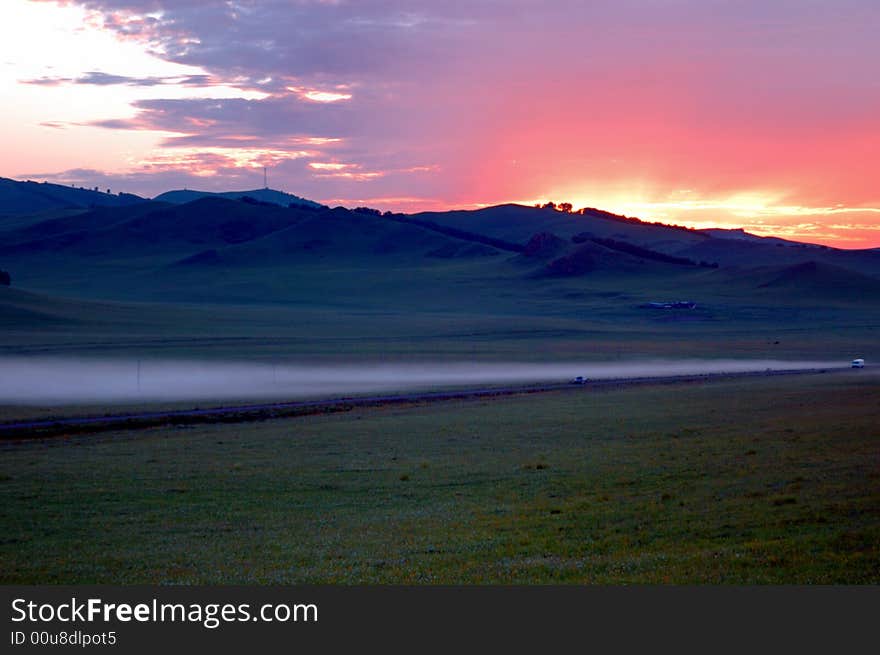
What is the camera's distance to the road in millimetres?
35219

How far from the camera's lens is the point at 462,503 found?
18.8 meters

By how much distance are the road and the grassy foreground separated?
2.89 meters

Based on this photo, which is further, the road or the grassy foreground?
the road

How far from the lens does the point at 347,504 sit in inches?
756

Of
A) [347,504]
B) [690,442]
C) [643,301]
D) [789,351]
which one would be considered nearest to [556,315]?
[643,301]

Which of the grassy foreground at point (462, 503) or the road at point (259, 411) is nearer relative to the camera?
the grassy foreground at point (462, 503)

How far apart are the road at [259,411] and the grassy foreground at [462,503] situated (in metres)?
2.89

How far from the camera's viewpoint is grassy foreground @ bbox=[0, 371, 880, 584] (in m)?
12.9

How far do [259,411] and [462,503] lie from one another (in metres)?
23.1

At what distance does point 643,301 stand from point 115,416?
4278 inches

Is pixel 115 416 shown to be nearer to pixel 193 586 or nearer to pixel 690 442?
pixel 690 442

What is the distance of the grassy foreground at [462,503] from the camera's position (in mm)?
12852

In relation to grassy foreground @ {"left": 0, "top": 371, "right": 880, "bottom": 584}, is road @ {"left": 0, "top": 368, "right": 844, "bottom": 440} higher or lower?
lower

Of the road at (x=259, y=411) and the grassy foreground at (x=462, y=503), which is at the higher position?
the grassy foreground at (x=462, y=503)
